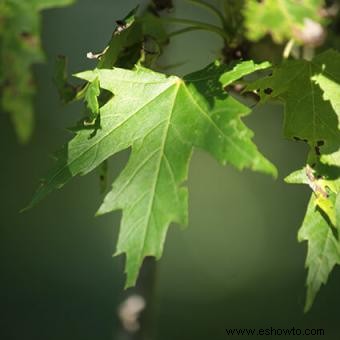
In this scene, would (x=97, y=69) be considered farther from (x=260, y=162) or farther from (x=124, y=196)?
(x=260, y=162)

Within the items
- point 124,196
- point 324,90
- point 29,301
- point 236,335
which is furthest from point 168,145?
point 29,301

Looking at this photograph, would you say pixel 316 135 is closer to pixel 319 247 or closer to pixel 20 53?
pixel 319 247

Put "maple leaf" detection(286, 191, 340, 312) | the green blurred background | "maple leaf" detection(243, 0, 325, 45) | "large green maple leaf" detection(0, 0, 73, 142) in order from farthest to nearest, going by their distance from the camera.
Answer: the green blurred background
"large green maple leaf" detection(0, 0, 73, 142)
"maple leaf" detection(286, 191, 340, 312)
"maple leaf" detection(243, 0, 325, 45)

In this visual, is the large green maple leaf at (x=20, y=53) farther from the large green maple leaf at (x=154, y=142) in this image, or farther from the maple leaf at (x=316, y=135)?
the maple leaf at (x=316, y=135)

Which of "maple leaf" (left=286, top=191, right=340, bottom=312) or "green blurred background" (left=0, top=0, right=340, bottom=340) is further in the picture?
"green blurred background" (left=0, top=0, right=340, bottom=340)

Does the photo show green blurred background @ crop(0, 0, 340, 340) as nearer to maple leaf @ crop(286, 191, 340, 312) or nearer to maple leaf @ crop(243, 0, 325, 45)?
maple leaf @ crop(286, 191, 340, 312)

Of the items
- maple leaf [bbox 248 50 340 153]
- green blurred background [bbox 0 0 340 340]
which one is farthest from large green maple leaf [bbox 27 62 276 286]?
green blurred background [bbox 0 0 340 340]

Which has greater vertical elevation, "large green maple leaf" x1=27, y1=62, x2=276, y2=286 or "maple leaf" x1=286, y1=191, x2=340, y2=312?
"large green maple leaf" x1=27, y1=62, x2=276, y2=286
